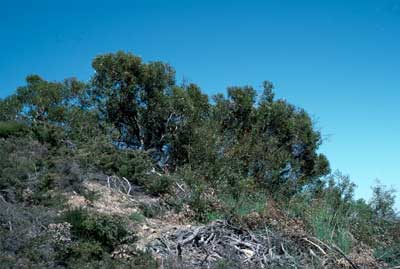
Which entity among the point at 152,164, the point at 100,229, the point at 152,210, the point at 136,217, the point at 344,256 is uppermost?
the point at 152,164

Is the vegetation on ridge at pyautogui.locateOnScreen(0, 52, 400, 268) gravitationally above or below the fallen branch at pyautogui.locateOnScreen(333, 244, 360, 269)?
above

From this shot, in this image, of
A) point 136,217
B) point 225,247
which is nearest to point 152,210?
point 136,217

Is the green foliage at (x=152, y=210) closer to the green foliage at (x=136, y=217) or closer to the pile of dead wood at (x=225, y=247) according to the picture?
the green foliage at (x=136, y=217)

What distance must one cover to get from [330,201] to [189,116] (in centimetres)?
664

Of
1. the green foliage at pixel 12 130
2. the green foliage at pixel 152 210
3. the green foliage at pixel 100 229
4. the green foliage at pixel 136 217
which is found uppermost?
the green foliage at pixel 12 130

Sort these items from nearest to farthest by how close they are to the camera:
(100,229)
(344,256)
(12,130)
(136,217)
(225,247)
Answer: (344,256), (100,229), (225,247), (136,217), (12,130)

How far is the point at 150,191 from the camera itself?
448 inches

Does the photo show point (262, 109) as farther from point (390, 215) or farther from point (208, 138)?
point (390, 215)

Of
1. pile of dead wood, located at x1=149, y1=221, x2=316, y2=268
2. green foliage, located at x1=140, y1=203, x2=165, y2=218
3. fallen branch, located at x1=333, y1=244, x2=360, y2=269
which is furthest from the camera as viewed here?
green foliage, located at x1=140, y1=203, x2=165, y2=218

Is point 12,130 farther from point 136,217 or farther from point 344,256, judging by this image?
point 344,256

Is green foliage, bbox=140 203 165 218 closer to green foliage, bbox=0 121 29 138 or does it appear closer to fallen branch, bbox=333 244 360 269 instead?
fallen branch, bbox=333 244 360 269

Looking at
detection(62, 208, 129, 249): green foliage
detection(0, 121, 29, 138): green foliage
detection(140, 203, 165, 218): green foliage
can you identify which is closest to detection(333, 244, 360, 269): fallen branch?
detection(62, 208, 129, 249): green foliage

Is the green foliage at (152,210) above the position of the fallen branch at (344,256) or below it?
above

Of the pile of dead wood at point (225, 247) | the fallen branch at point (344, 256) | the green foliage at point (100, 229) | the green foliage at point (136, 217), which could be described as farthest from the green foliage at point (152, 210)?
the fallen branch at point (344, 256)
